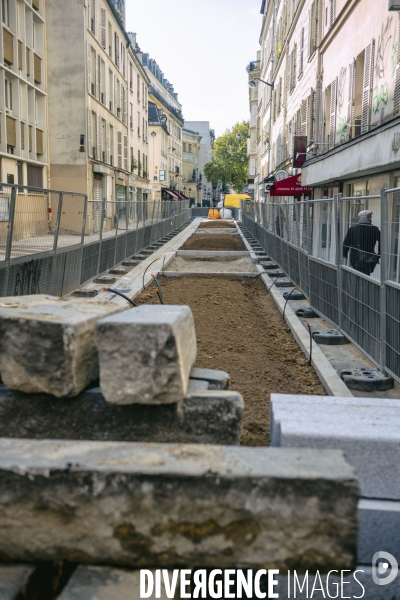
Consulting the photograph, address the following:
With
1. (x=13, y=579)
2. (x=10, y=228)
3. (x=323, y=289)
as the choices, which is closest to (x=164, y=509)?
(x=13, y=579)

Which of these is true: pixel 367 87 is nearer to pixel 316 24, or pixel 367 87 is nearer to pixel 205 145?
pixel 316 24

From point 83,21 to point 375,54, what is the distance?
18326 millimetres

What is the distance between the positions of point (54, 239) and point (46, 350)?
7.66 meters

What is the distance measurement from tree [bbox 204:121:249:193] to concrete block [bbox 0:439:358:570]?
3931 inches

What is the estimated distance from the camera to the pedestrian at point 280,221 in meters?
15.7

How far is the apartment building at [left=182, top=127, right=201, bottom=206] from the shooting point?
352 feet

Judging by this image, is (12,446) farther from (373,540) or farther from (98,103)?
(98,103)

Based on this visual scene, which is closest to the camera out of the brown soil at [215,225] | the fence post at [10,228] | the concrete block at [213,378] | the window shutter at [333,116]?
the concrete block at [213,378]

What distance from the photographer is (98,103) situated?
1345 inches

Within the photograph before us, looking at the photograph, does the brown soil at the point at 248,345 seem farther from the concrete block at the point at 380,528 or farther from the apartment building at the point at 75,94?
the apartment building at the point at 75,94

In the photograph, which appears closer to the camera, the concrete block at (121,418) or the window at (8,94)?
the concrete block at (121,418)

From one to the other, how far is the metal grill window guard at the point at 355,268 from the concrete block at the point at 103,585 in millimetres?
3958

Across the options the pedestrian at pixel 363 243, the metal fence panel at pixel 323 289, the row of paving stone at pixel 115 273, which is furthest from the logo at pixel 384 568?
the row of paving stone at pixel 115 273

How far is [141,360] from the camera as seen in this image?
295 centimetres
